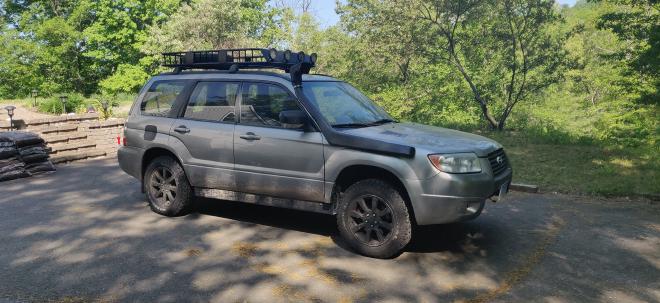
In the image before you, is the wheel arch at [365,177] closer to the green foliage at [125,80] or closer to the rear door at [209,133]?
the rear door at [209,133]

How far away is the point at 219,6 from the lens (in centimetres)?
2688

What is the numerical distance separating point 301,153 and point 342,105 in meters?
0.85

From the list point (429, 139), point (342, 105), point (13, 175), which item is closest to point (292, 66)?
point (342, 105)

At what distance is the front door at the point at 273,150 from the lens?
16.8 ft

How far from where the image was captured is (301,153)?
5156 millimetres

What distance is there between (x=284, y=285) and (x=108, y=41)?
37.6 metres

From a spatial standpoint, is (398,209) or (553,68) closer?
(398,209)

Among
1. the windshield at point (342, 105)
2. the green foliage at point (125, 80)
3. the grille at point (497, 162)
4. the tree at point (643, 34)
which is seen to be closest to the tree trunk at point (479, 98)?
the tree at point (643, 34)

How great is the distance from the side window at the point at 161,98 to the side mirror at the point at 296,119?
1.86 metres

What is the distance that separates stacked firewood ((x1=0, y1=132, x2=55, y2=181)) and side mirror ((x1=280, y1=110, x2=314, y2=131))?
638 centimetres

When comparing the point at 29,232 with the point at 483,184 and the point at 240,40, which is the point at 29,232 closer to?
the point at 483,184

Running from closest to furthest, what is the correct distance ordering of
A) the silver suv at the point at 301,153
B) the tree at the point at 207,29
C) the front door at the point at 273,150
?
the silver suv at the point at 301,153
the front door at the point at 273,150
the tree at the point at 207,29

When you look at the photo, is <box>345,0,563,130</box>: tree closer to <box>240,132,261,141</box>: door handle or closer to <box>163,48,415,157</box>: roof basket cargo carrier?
<box>163,48,415,157</box>: roof basket cargo carrier

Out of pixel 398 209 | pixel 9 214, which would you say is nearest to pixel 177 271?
pixel 398 209
